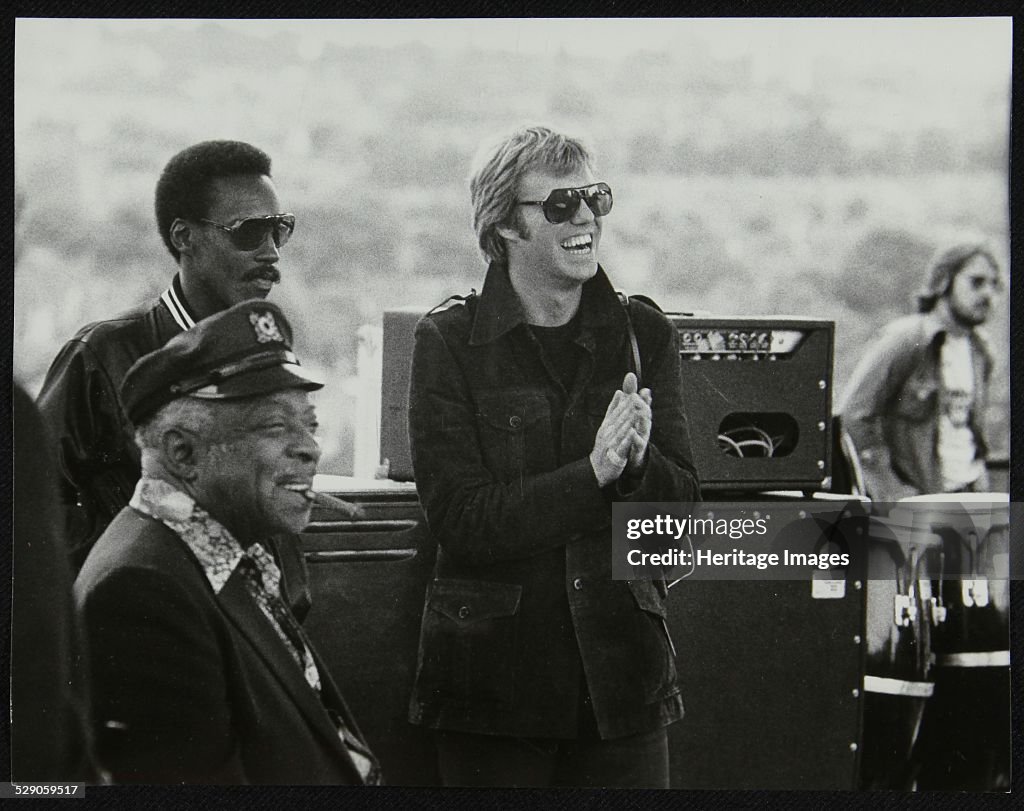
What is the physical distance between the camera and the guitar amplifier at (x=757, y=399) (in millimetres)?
2590

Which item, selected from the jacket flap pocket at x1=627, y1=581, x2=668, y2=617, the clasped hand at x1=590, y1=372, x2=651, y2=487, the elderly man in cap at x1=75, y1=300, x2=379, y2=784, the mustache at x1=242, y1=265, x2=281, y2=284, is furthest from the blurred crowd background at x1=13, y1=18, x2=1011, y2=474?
the jacket flap pocket at x1=627, y1=581, x2=668, y2=617

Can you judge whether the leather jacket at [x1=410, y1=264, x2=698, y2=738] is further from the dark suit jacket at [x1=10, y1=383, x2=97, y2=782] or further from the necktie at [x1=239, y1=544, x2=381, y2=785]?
the dark suit jacket at [x1=10, y1=383, x2=97, y2=782]

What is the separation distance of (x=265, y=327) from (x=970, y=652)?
182cm

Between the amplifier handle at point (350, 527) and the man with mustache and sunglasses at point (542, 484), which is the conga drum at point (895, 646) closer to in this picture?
the man with mustache and sunglasses at point (542, 484)

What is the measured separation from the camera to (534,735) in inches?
101

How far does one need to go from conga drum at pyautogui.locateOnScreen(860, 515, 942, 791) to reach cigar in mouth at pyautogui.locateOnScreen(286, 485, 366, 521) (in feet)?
3.90

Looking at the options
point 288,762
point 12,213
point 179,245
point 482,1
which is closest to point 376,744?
point 288,762

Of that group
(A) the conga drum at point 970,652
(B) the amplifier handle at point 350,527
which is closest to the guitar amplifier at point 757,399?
(A) the conga drum at point 970,652

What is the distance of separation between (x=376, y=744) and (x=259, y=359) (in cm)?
93

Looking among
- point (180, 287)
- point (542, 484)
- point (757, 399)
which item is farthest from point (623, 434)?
point (180, 287)

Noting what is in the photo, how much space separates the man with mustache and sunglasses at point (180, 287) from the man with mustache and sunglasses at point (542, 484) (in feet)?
1.46

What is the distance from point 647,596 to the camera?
258cm

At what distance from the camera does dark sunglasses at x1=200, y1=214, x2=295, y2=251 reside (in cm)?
260

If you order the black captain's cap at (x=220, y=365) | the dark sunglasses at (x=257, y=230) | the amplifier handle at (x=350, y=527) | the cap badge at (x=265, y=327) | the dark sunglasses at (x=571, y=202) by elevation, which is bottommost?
the amplifier handle at (x=350, y=527)
